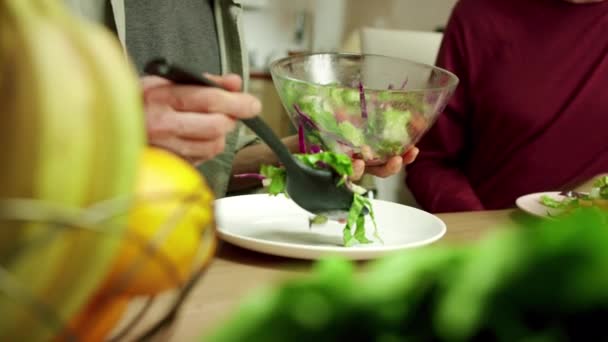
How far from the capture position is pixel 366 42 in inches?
69.8

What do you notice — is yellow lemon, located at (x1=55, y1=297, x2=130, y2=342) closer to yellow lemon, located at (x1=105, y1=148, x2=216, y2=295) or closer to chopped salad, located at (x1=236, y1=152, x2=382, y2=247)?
yellow lemon, located at (x1=105, y1=148, x2=216, y2=295)

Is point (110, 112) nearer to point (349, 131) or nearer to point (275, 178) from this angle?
point (275, 178)

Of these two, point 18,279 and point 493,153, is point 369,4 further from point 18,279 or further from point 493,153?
point 18,279

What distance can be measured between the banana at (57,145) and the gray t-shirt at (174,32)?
3.17 feet

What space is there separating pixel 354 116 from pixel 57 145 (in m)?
0.64

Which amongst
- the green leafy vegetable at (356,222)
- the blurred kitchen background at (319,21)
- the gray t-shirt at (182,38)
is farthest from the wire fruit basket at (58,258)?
the blurred kitchen background at (319,21)

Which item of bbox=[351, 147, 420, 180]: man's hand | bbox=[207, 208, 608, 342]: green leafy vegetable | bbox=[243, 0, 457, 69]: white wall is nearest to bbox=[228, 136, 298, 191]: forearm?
bbox=[351, 147, 420, 180]: man's hand

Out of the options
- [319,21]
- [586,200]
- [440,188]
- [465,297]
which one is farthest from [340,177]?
[319,21]

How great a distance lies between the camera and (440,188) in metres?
1.44

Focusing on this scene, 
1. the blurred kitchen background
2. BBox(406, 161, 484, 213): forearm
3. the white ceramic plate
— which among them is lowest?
the blurred kitchen background

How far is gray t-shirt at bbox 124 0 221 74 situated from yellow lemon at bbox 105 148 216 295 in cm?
92

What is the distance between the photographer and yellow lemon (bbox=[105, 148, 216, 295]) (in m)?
0.29

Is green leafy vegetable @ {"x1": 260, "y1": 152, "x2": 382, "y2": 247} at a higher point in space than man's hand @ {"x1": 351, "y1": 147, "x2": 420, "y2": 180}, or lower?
higher

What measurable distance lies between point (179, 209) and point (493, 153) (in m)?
1.32
